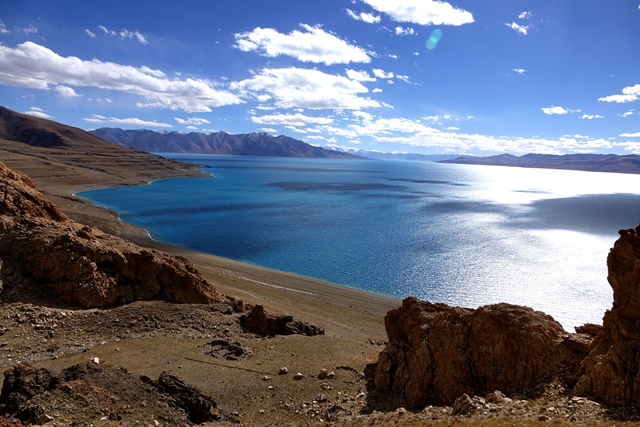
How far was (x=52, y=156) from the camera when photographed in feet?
627

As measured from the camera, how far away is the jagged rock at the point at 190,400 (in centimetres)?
1888

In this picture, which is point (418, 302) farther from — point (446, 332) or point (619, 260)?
point (619, 260)

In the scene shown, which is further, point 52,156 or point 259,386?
point 52,156

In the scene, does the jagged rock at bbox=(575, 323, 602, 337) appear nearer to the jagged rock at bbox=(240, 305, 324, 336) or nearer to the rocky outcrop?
the jagged rock at bbox=(240, 305, 324, 336)

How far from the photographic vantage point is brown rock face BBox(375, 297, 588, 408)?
19781mm

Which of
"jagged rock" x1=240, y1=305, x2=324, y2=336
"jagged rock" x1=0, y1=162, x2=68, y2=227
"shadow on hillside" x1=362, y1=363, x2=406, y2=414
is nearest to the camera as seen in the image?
"shadow on hillside" x1=362, y1=363, x2=406, y2=414

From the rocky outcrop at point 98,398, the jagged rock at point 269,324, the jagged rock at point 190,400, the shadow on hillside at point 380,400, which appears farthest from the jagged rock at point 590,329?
the jagged rock at point 190,400

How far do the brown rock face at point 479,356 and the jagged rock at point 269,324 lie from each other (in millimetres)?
8727

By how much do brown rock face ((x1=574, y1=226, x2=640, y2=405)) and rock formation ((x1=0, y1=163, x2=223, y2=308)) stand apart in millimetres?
25296

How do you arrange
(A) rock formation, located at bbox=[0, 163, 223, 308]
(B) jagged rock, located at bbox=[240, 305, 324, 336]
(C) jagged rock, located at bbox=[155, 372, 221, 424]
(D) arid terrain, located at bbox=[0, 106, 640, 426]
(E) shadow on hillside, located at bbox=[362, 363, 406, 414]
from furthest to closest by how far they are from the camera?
(B) jagged rock, located at bbox=[240, 305, 324, 336] < (A) rock formation, located at bbox=[0, 163, 223, 308] < (E) shadow on hillside, located at bbox=[362, 363, 406, 414] < (C) jagged rock, located at bbox=[155, 372, 221, 424] < (D) arid terrain, located at bbox=[0, 106, 640, 426]

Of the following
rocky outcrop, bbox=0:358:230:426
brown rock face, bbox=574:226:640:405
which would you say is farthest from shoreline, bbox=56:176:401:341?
brown rock face, bbox=574:226:640:405

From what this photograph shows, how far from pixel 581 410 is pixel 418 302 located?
11637 mm

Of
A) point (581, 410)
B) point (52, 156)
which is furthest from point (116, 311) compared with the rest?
point (52, 156)

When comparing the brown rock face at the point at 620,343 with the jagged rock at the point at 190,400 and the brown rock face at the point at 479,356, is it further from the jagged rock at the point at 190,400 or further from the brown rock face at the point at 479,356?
the jagged rock at the point at 190,400
